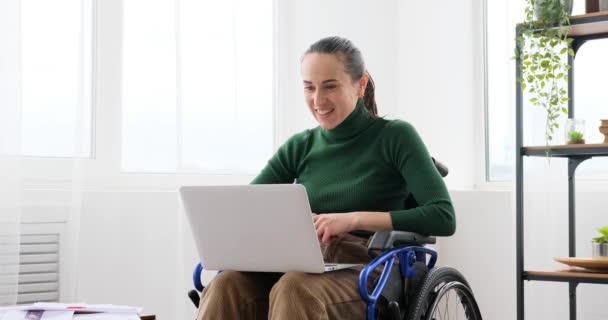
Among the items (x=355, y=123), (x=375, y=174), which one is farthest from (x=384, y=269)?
(x=355, y=123)

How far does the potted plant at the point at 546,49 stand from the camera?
2432 millimetres

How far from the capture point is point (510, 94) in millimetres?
2980

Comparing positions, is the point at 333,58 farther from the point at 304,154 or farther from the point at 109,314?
the point at 109,314

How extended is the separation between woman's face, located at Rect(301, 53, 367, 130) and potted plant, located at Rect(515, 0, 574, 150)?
764 millimetres

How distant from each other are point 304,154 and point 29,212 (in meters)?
0.93

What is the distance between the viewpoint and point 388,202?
6.32ft

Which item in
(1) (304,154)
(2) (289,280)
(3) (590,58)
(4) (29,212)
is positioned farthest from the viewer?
(3) (590,58)

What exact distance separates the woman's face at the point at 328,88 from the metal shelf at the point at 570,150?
0.82 metres

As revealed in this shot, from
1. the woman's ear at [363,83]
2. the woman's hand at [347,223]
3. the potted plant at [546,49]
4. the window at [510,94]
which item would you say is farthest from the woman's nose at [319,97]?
the window at [510,94]

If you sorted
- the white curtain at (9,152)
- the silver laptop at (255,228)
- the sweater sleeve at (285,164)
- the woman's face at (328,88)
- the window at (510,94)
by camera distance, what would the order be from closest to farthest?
1. the silver laptop at (255,228)
2. the woman's face at (328,88)
3. the sweater sleeve at (285,164)
4. the white curtain at (9,152)
5. the window at (510,94)

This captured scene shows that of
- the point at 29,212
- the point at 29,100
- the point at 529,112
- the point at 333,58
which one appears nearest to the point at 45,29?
the point at 29,100

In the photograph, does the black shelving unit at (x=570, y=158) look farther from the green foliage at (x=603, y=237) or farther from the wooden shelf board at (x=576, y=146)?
the green foliage at (x=603, y=237)

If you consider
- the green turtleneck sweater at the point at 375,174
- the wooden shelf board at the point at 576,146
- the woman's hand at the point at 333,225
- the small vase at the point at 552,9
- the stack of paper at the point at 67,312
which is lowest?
the stack of paper at the point at 67,312

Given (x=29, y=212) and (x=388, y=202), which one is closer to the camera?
(x=388, y=202)
